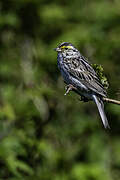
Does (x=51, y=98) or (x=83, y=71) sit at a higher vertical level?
(x=51, y=98)

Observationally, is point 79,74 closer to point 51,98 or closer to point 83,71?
point 83,71

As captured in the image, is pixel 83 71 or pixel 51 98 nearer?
pixel 83 71

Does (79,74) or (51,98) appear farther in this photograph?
(51,98)

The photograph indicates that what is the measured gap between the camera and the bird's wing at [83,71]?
311 cm

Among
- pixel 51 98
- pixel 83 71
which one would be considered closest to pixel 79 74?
pixel 83 71

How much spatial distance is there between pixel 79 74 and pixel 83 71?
0.14 ft

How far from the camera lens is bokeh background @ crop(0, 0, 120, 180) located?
424 cm

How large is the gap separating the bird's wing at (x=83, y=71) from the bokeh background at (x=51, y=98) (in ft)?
1.82

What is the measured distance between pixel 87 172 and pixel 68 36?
2.06 meters

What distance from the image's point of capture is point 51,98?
5.26m

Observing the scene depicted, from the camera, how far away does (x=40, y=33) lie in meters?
7.35

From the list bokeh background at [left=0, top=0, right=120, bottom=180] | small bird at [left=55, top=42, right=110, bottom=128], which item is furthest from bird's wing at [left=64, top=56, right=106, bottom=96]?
bokeh background at [left=0, top=0, right=120, bottom=180]

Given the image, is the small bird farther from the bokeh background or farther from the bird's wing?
the bokeh background

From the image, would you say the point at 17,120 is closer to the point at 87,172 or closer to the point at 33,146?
the point at 33,146
